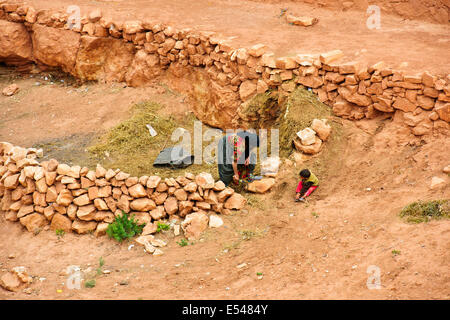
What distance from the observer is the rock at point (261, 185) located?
21.6ft

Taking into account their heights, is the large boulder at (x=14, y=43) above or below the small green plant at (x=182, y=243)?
above

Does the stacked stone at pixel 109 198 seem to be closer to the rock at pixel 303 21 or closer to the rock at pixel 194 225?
the rock at pixel 194 225

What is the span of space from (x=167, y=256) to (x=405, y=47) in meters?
5.01

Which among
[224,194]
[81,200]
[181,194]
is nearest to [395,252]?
[224,194]

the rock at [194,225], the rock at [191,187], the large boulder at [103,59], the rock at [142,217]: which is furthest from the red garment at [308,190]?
the large boulder at [103,59]

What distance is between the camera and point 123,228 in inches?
241

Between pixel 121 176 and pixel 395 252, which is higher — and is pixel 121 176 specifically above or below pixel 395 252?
below

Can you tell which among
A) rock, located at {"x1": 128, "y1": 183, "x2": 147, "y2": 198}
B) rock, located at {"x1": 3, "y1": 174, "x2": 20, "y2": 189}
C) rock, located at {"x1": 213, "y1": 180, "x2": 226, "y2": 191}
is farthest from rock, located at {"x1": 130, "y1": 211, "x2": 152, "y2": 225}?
rock, located at {"x1": 3, "y1": 174, "x2": 20, "y2": 189}

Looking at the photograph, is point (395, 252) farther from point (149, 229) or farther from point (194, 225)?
point (149, 229)

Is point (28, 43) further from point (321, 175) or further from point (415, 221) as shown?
point (415, 221)

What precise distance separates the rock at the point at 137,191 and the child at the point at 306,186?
217 centimetres

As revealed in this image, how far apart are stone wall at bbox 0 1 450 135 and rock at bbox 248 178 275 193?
1574 millimetres

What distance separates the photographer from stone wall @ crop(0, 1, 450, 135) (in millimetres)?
6277

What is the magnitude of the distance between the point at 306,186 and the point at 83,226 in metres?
3.21
